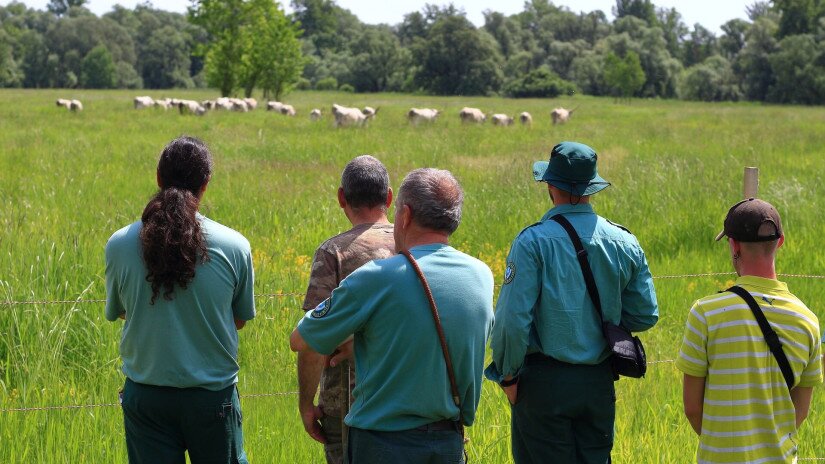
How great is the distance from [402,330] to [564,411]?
903 millimetres

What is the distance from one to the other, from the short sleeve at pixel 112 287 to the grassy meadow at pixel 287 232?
1556mm

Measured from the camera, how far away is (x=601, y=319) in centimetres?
394

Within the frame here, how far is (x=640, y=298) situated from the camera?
403cm

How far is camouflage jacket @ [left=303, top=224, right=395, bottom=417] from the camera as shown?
3779 millimetres

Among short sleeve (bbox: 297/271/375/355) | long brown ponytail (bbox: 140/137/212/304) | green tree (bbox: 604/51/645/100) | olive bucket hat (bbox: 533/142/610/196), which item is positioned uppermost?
olive bucket hat (bbox: 533/142/610/196)

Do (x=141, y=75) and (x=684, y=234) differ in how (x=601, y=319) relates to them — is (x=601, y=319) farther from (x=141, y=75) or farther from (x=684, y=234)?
(x=141, y=75)

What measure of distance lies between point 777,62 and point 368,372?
81344 millimetres

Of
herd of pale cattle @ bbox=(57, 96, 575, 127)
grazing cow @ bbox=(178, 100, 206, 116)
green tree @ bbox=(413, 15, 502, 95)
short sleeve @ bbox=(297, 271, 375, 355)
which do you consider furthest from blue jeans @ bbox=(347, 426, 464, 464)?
green tree @ bbox=(413, 15, 502, 95)

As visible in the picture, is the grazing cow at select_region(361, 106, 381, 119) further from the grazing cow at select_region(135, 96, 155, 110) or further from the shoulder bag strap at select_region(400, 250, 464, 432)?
the shoulder bag strap at select_region(400, 250, 464, 432)

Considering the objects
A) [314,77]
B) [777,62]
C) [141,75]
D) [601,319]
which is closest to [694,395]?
[601,319]

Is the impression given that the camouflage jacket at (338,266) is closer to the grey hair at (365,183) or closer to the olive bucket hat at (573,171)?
the grey hair at (365,183)

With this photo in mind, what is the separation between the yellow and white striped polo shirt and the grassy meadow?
5.68 feet

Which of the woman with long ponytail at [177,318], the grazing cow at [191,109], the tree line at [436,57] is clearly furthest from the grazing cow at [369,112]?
the woman with long ponytail at [177,318]

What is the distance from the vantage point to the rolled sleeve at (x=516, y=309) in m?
3.77
